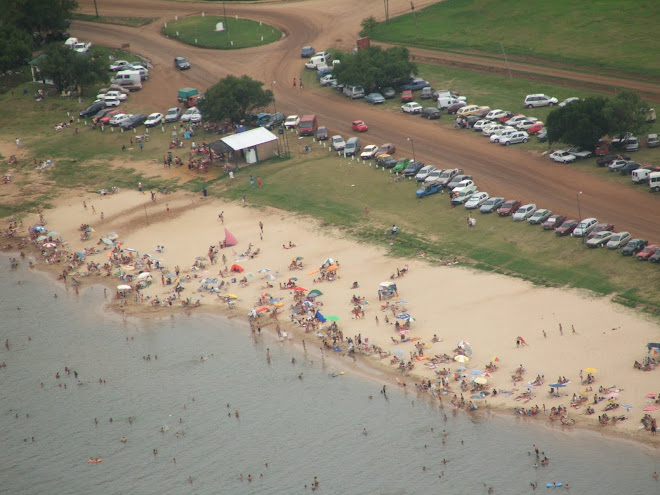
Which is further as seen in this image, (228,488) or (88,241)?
(88,241)

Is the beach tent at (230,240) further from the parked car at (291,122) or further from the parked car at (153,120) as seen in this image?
the parked car at (153,120)

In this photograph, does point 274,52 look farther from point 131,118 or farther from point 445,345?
point 445,345

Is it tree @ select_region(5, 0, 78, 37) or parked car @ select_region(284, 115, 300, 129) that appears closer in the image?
parked car @ select_region(284, 115, 300, 129)

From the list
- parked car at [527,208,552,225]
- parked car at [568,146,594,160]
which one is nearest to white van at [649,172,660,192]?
parked car at [527,208,552,225]

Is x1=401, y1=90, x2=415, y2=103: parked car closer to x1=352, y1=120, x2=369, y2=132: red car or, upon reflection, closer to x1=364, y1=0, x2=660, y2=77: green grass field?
x1=352, y1=120, x2=369, y2=132: red car

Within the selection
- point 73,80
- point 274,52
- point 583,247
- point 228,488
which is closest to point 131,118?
point 73,80
